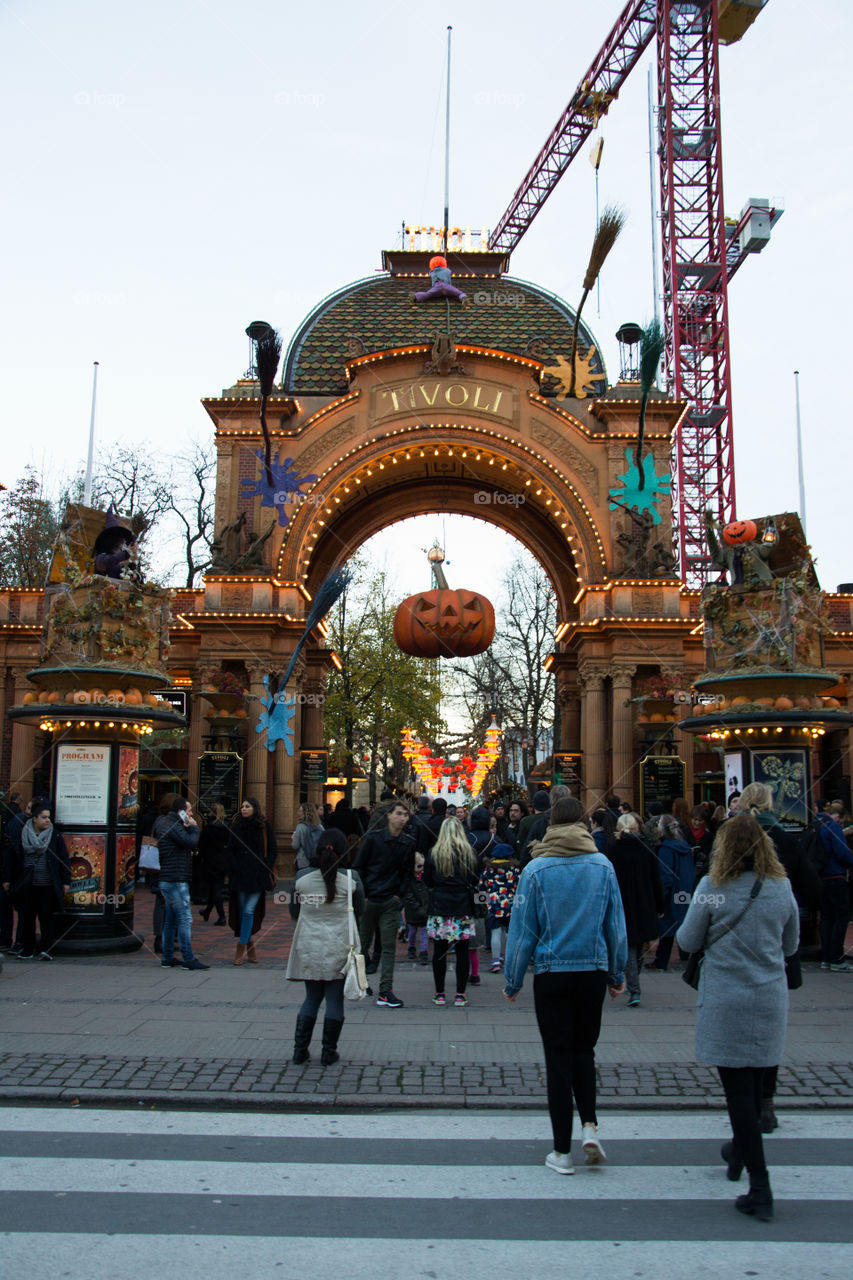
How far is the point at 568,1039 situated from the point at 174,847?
7028mm

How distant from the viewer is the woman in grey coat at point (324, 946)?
754 cm

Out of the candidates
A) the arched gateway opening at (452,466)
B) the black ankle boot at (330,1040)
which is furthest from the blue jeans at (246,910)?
the arched gateway opening at (452,466)

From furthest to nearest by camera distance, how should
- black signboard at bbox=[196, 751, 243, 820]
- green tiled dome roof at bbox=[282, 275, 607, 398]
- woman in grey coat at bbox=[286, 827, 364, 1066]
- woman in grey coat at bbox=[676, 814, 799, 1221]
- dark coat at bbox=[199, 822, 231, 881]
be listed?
1. green tiled dome roof at bbox=[282, 275, 607, 398]
2. black signboard at bbox=[196, 751, 243, 820]
3. dark coat at bbox=[199, 822, 231, 881]
4. woman in grey coat at bbox=[286, 827, 364, 1066]
5. woman in grey coat at bbox=[676, 814, 799, 1221]

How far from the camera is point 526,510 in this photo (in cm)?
3133

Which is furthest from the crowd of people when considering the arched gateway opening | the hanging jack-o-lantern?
the arched gateway opening

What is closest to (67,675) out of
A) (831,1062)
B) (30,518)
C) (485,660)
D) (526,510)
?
(831,1062)

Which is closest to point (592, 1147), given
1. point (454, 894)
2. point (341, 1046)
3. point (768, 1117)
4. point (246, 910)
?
point (768, 1117)

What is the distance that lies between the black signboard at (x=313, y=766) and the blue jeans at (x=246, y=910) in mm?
Result: 15685

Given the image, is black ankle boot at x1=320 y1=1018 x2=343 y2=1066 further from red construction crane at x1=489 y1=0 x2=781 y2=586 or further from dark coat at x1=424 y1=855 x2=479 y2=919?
red construction crane at x1=489 y1=0 x2=781 y2=586

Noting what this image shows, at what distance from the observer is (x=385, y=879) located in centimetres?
1004

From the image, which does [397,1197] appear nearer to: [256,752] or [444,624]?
[444,624]

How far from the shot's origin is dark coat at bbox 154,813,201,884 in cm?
1153

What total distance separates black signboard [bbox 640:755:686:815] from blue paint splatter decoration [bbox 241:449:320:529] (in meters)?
10.6

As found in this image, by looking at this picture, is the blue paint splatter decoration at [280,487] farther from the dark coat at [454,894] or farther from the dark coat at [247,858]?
the dark coat at [454,894]
